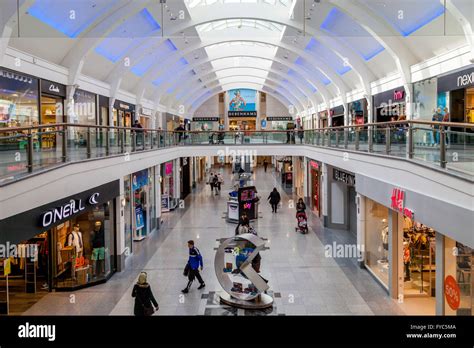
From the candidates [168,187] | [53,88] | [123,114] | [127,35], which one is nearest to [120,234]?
[53,88]

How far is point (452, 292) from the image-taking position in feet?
23.2

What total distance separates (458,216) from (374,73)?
17783mm

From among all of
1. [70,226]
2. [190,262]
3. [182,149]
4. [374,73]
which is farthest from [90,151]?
[374,73]

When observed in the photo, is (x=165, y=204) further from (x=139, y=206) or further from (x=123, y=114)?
(x=123, y=114)

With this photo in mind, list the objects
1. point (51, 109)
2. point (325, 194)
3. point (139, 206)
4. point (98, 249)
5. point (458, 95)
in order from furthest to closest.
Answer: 1. point (325, 194)
2. point (51, 109)
3. point (139, 206)
4. point (458, 95)
5. point (98, 249)

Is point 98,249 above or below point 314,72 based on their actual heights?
below

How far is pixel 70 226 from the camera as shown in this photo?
11.0 metres

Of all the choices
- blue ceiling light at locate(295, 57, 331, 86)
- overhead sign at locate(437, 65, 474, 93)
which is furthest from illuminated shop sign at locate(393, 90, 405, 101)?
blue ceiling light at locate(295, 57, 331, 86)

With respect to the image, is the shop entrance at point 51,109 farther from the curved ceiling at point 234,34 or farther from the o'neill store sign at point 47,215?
the o'neill store sign at point 47,215

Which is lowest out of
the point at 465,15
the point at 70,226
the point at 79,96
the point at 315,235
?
the point at 315,235

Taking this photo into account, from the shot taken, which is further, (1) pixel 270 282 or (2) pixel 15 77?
(2) pixel 15 77

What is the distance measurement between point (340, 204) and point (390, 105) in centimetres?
608

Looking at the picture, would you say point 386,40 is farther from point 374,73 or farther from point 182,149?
point 182,149

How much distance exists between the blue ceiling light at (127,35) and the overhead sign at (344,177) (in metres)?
10.7
